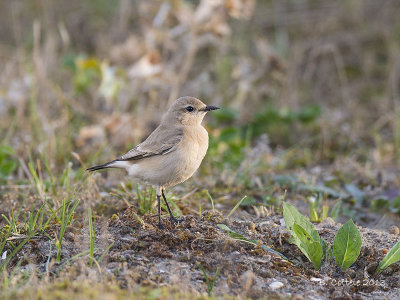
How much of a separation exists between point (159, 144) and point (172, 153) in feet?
0.62

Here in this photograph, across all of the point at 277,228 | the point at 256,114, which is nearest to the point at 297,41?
the point at 256,114

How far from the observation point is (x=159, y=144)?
14.8 feet

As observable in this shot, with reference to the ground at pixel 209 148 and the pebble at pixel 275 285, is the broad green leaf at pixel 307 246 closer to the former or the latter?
the ground at pixel 209 148

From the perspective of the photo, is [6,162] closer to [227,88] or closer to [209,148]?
[209,148]

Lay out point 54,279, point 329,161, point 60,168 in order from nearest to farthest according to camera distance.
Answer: point 54,279, point 60,168, point 329,161

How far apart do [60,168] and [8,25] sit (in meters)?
6.28

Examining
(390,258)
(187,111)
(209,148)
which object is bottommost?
(390,258)

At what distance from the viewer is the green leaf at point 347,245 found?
363cm

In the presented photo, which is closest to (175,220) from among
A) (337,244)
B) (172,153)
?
(172,153)

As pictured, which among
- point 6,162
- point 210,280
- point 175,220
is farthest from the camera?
point 6,162

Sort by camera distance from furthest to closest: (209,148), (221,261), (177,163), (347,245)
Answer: (209,148) < (177,163) < (347,245) < (221,261)

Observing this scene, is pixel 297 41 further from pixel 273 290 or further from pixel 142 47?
pixel 273 290

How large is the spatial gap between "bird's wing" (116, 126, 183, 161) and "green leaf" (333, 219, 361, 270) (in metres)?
1.52

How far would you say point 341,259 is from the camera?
3688 millimetres
